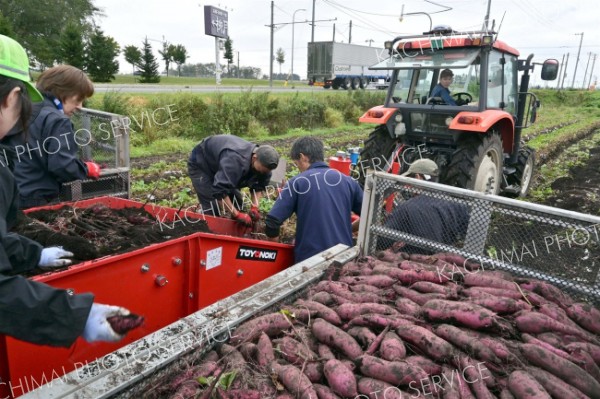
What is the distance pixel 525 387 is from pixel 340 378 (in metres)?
0.75

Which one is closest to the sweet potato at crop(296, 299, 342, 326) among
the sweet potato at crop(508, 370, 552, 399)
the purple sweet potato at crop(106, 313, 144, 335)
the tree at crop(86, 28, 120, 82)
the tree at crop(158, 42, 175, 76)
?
the sweet potato at crop(508, 370, 552, 399)

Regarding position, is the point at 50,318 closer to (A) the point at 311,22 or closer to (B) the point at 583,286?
(B) the point at 583,286

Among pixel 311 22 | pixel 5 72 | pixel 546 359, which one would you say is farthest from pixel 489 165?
pixel 311 22

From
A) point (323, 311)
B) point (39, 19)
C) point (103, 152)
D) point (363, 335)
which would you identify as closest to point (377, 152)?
point (103, 152)

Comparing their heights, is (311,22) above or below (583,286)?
above

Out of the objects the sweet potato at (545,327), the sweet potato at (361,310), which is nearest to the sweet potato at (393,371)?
the sweet potato at (361,310)

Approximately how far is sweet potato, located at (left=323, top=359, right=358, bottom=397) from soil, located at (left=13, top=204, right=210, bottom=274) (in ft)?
5.34

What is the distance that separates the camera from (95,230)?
3.10m

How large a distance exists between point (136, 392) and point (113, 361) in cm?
17

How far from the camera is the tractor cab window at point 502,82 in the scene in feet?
20.1

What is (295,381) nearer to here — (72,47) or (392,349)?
(392,349)

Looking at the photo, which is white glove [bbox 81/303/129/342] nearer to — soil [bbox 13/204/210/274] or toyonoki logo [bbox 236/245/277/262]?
soil [bbox 13/204/210/274]

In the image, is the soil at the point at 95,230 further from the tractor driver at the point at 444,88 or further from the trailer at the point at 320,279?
the tractor driver at the point at 444,88

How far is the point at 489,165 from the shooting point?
5938mm
